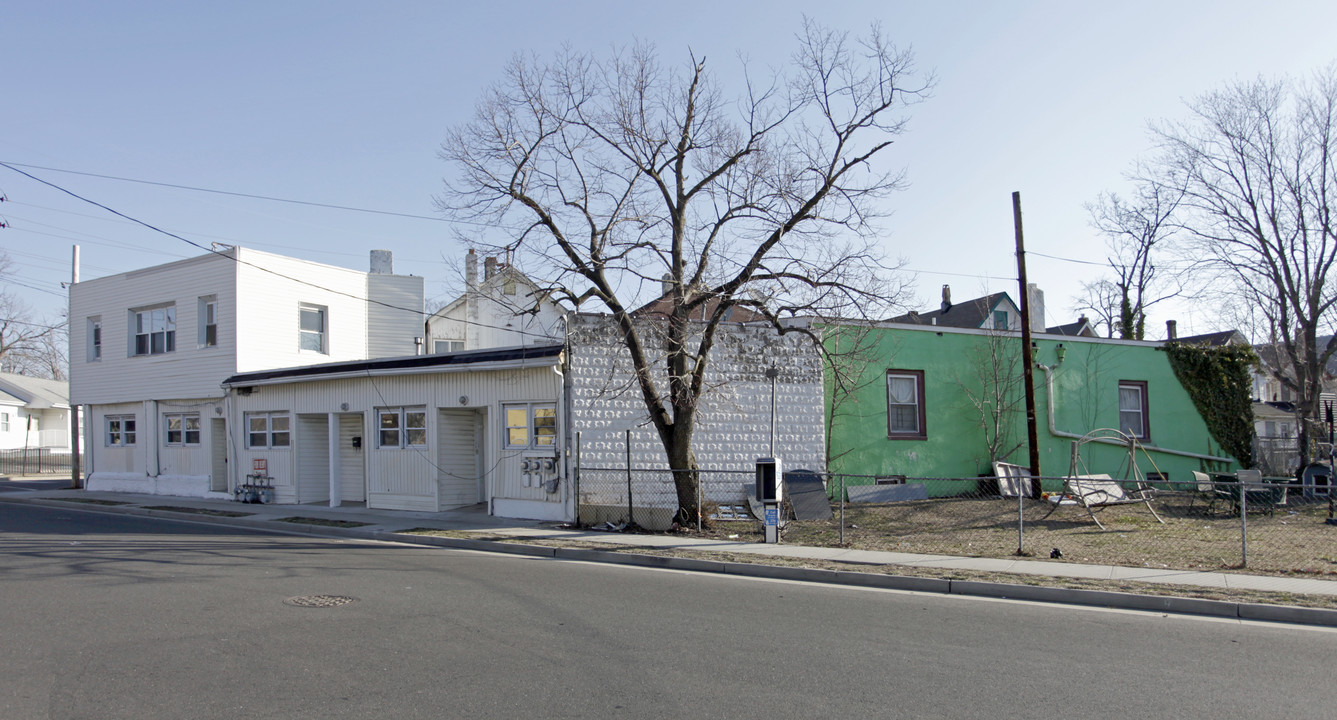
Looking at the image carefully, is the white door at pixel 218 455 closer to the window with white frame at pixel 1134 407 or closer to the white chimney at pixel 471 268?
the white chimney at pixel 471 268

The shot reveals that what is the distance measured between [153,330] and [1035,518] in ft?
83.6

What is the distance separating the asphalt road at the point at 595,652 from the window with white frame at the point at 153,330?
16426 millimetres

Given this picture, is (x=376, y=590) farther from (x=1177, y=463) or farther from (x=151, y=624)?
(x=1177, y=463)

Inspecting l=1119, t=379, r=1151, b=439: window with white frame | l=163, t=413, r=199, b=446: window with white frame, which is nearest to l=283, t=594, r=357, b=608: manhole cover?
l=163, t=413, r=199, b=446: window with white frame

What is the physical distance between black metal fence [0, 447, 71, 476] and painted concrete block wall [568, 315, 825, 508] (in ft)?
106

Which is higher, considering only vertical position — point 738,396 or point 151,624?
point 738,396

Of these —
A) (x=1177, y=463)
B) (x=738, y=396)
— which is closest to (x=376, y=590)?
(x=738, y=396)

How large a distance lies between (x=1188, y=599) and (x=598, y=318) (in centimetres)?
1142

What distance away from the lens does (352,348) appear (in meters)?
28.3

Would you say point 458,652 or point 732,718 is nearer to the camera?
point 732,718

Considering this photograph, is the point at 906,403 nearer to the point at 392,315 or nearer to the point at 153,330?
the point at 392,315

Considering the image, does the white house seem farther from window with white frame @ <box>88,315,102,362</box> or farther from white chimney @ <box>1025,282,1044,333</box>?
white chimney @ <box>1025,282,1044,333</box>

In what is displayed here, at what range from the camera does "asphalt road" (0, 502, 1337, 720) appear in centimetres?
589

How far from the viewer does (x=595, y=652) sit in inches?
284
